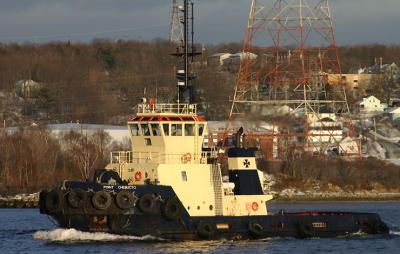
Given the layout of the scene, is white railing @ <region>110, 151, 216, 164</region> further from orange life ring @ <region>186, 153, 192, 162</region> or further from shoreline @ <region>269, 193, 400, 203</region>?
shoreline @ <region>269, 193, 400, 203</region>

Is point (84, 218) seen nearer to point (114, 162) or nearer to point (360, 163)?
point (114, 162)

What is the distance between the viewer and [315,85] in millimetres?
84000

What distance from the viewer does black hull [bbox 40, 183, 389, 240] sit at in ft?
134

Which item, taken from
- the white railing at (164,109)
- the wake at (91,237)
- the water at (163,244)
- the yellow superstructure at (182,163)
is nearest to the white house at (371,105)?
the water at (163,244)

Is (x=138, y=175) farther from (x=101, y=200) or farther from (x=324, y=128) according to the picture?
(x=324, y=128)

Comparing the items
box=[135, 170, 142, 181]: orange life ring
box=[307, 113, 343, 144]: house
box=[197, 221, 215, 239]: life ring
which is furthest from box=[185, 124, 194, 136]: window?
box=[307, 113, 343, 144]: house

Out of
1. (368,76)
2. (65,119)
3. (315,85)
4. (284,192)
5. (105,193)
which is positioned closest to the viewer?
(105,193)

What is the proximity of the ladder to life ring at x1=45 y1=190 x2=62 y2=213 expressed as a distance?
553 cm

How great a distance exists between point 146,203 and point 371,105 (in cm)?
8820

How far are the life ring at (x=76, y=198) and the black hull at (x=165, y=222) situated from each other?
0.35ft

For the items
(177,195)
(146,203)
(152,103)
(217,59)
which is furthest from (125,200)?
(217,59)

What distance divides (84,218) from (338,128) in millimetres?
43992

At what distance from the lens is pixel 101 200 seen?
133 feet

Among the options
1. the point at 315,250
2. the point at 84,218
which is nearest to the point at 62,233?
the point at 84,218
